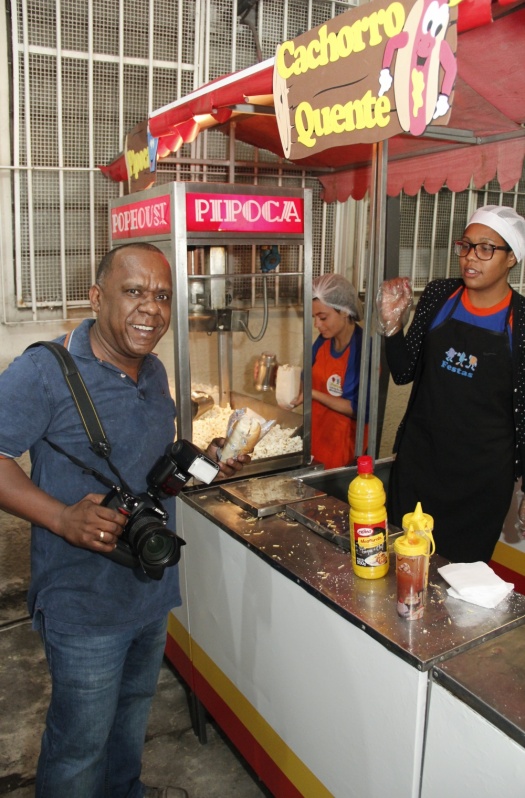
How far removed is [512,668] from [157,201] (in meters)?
1.96

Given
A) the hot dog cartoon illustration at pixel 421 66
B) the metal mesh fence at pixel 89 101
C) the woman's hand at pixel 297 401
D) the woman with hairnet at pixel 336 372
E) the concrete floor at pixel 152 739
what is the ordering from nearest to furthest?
the hot dog cartoon illustration at pixel 421 66 < the concrete floor at pixel 152 739 < the woman's hand at pixel 297 401 < the woman with hairnet at pixel 336 372 < the metal mesh fence at pixel 89 101

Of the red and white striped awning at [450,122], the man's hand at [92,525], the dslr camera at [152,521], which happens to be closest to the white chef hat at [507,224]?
the red and white striped awning at [450,122]

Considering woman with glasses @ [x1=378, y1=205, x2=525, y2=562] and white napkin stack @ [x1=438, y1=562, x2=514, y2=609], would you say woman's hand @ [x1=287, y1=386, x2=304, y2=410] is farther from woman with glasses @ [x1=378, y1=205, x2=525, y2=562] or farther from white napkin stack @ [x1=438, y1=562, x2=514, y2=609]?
white napkin stack @ [x1=438, y1=562, x2=514, y2=609]

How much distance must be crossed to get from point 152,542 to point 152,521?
53mm

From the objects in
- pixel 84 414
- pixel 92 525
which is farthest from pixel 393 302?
pixel 92 525

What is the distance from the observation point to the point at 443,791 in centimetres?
133

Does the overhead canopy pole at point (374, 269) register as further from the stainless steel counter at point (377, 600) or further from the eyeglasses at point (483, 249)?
the stainless steel counter at point (377, 600)

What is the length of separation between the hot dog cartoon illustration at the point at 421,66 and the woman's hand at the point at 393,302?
0.79m

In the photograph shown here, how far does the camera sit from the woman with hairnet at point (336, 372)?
322 centimetres

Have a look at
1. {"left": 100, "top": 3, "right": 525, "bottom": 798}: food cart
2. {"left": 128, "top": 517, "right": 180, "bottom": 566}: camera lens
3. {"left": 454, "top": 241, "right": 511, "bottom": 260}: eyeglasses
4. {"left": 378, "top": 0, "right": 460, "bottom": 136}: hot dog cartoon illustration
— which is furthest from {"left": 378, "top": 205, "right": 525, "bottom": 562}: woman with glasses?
{"left": 128, "top": 517, "right": 180, "bottom": 566}: camera lens

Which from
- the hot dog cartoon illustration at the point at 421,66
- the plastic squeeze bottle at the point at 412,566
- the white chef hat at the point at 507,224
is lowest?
the plastic squeeze bottle at the point at 412,566

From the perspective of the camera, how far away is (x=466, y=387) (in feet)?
7.50

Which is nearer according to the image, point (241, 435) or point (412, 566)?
point (412, 566)

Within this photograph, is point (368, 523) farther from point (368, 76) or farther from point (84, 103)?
point (84, 103)
